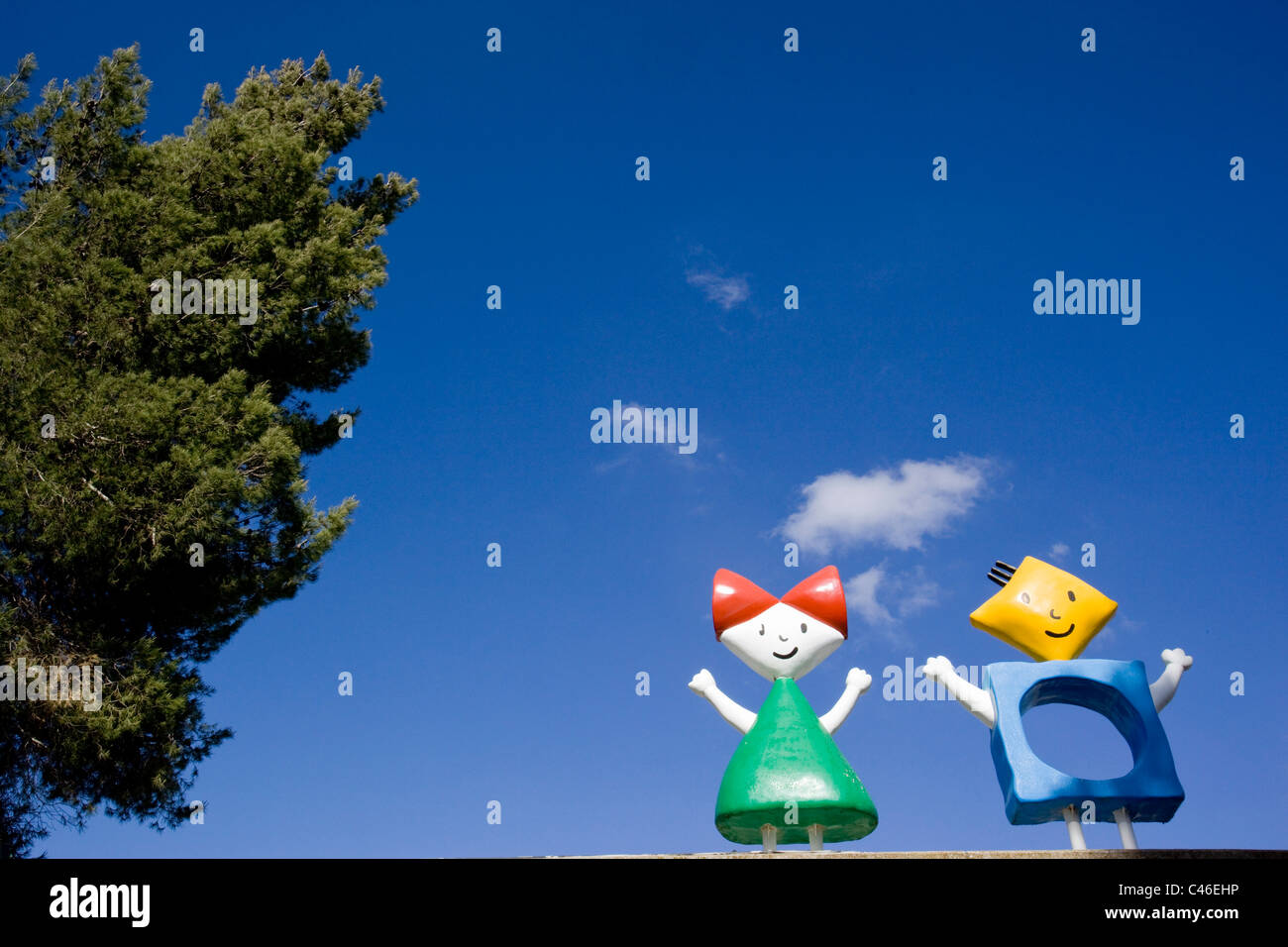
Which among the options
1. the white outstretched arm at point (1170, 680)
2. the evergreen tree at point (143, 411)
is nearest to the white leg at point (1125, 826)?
the white outstretched arm at point (1170, 680)

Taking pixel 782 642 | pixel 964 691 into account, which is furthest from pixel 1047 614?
pixel 782 642

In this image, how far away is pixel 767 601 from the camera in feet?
31.4

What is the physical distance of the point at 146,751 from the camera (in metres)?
9.88

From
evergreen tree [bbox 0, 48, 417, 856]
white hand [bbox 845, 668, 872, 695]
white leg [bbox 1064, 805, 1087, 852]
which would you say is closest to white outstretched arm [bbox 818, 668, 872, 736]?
white hand [bbox 845, 668, 872, 695]

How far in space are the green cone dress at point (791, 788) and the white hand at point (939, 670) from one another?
1138mm

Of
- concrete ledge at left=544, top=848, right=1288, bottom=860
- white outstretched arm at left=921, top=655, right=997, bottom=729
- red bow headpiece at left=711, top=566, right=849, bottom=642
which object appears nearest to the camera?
concrete ledge at left=544, top=848, right=1288, bottom=860

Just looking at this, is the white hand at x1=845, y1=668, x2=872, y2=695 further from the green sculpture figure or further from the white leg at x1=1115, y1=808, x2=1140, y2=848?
the white leg at x1=1115, y1=808, x2=1140, y2=848

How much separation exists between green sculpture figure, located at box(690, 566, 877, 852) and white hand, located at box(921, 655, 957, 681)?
556 mm

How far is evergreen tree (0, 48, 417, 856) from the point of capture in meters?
9.34

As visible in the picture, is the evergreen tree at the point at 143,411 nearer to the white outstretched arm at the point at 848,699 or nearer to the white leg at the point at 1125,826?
the white outstretched arm at the point at 848,699

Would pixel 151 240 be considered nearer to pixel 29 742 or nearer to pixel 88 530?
pixel 88 530

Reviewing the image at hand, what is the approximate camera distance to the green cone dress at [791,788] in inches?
321

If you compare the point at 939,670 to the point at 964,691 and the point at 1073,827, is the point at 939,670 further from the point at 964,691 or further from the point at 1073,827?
the point at 1073,827

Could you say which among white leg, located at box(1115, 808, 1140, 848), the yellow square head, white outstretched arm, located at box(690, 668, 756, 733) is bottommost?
white leg, located at box(1115, 808, 1140, 848)
